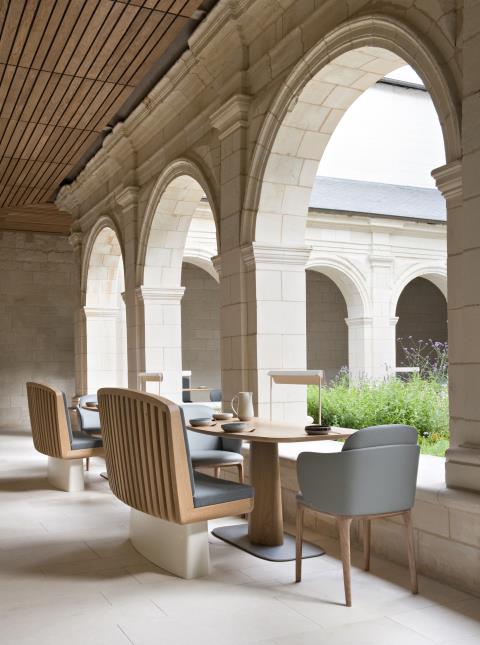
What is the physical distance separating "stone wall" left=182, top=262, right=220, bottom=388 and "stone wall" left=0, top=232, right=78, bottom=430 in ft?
7.52

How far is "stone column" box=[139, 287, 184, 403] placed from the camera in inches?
296

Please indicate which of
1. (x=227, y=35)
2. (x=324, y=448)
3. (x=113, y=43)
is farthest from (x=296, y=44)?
(x=324, y=448)

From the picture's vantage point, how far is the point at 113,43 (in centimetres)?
509

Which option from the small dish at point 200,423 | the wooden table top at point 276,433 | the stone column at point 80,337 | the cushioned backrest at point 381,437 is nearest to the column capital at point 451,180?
the cushioned backrest at point 381,437

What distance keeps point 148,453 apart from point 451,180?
6.28 feet

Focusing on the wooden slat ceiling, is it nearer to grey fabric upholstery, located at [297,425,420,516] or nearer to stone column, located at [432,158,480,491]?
stone column, located at [432,158,480,491]

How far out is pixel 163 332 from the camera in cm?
759

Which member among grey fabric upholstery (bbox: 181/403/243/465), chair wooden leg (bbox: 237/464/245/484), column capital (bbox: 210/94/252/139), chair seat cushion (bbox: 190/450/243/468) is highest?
column capital (bbox: 210/94/252/139)

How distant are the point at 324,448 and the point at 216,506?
1524 millimetres

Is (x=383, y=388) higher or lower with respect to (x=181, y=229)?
lower

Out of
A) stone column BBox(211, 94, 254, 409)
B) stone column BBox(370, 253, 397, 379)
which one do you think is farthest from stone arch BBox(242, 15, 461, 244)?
stone column BBox(370, 253, 397, 379)

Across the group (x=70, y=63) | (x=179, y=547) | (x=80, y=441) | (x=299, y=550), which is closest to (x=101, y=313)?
(x=80, y=441)

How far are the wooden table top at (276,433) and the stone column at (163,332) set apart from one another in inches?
138

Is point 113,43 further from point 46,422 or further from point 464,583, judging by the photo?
point 464,583
